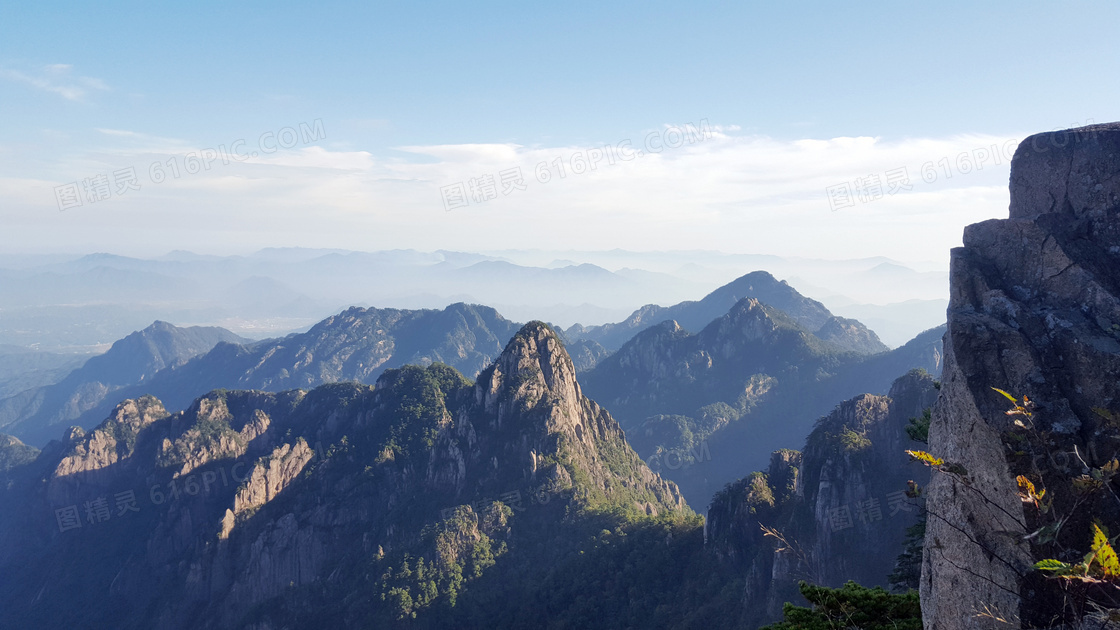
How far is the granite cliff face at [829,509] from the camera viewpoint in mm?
51656

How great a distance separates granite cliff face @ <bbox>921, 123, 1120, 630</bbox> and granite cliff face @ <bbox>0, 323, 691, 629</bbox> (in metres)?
64.7

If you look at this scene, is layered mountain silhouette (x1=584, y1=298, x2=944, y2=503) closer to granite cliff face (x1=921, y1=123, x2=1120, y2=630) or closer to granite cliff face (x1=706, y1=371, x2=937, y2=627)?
granite cliff face (x1=706, y1=371, x2=937, y2=627)

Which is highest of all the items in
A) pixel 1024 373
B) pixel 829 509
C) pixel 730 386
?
A: pixel 1024 373

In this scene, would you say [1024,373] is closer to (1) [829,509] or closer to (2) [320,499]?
(1) [829,509]

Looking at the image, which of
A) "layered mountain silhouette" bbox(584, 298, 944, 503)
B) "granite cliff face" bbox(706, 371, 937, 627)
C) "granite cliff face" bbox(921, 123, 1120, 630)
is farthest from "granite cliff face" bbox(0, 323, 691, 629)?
"granite cliff face" bbox(921, 123, 1120, 630)

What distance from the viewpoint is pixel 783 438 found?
498 ft

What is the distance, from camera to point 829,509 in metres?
56.3

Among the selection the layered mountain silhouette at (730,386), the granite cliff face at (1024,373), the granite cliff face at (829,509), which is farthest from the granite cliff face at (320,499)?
the granite cliff face at (1024,373)

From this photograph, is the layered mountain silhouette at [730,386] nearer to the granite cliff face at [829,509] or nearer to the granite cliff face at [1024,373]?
the granite cliff face at [829,509]

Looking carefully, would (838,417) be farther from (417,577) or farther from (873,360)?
(873,360)

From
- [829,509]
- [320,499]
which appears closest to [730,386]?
[829,509]

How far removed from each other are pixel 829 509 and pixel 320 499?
76541mm

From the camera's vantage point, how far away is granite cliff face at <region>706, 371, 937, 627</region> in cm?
5166

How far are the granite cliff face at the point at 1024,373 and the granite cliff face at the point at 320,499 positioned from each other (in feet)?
212
